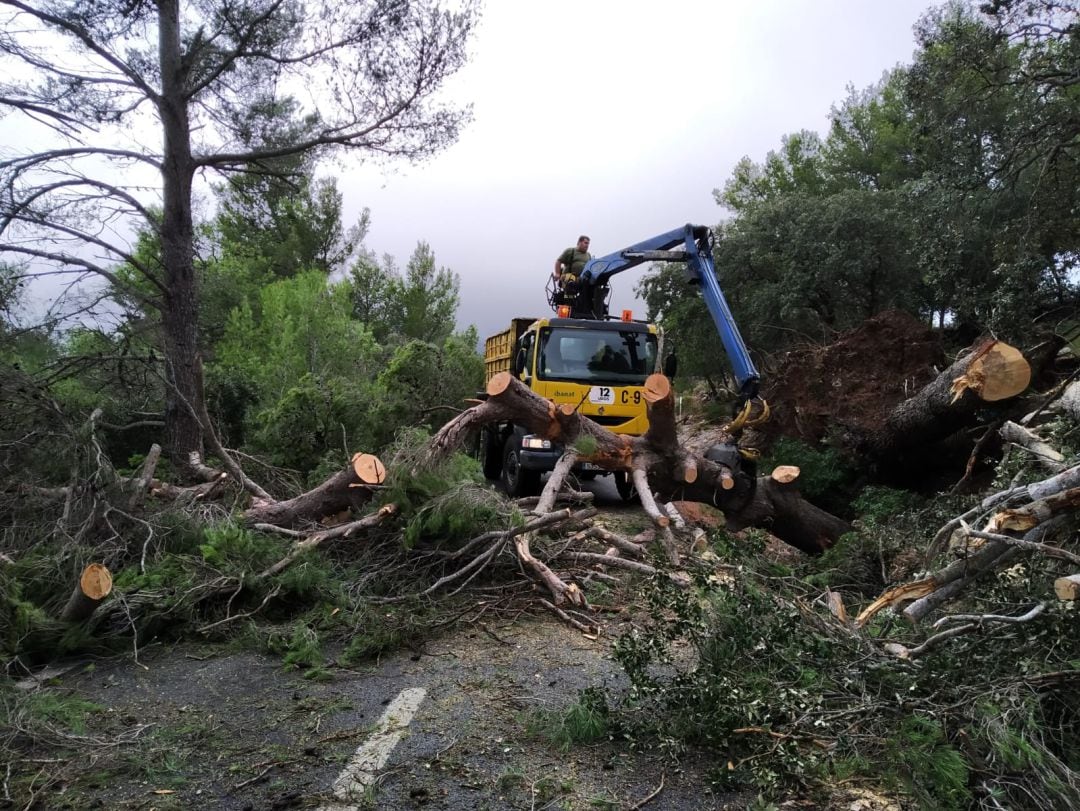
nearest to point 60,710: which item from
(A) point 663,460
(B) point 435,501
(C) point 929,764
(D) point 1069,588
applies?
(B) point 435,501

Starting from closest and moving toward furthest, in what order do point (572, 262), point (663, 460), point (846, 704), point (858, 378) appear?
point (846, 704), point (663, 460), point (858, 378), point (572, 262)

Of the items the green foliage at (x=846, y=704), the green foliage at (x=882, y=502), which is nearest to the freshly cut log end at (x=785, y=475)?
the green foliage at (x=882, y=502)

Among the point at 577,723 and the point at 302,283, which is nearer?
the point at 577,723

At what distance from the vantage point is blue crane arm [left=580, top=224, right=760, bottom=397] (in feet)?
26.1

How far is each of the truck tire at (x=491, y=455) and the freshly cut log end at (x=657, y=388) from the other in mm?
4640

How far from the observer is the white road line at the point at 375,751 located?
102 inches

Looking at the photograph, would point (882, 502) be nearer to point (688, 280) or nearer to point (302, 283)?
point (688, 280)

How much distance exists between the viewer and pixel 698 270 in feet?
28.9

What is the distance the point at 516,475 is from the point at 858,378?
4334 mm

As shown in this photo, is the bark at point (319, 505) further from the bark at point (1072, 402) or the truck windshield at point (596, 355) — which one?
the bark at point (1072, 402)

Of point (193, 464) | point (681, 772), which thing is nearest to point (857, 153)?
point (193, 464)

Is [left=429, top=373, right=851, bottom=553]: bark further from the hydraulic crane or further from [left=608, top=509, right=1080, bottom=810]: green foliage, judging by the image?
[left=608, top=509, right=1080, bottom=810]: green foliage

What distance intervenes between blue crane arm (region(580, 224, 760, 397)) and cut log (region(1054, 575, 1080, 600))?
17.1 ft

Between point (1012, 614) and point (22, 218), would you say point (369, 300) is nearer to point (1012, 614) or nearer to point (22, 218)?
point (22, 218)
